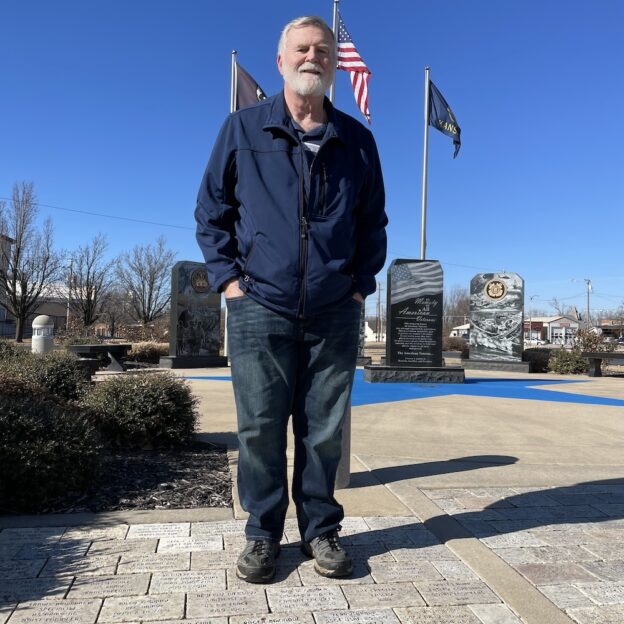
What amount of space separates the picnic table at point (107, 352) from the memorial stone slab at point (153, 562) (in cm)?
1239

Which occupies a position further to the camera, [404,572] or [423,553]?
[423,553]

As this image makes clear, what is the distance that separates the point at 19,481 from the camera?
334 cm

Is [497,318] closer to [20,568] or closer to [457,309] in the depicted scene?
[20,568]

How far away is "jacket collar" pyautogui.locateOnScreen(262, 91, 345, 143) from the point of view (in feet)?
8.50

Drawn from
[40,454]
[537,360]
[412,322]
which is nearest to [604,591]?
[40,454]

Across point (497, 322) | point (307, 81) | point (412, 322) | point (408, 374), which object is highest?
point (307, 81)

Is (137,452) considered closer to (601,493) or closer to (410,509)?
(410,509)

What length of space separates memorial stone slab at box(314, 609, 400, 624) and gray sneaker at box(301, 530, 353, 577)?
11.2 inches

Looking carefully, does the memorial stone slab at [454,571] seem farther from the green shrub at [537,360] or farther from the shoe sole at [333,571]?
the green shrub at [537,360]

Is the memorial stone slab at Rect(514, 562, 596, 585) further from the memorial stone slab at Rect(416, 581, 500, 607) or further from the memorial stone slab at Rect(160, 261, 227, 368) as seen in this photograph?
the memorial stone slab at Rect(160, 261, 227, 368)

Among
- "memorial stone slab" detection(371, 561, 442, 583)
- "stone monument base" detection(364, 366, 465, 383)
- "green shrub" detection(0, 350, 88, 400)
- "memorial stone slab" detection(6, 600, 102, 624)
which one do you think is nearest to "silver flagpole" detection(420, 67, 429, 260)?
"stone monument base" detection(364, 366, 465, 383)

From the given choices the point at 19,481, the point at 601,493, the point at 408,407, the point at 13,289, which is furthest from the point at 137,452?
the point at 13,289

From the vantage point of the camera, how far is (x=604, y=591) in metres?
2.41

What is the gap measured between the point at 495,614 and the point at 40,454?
2.58 meters
